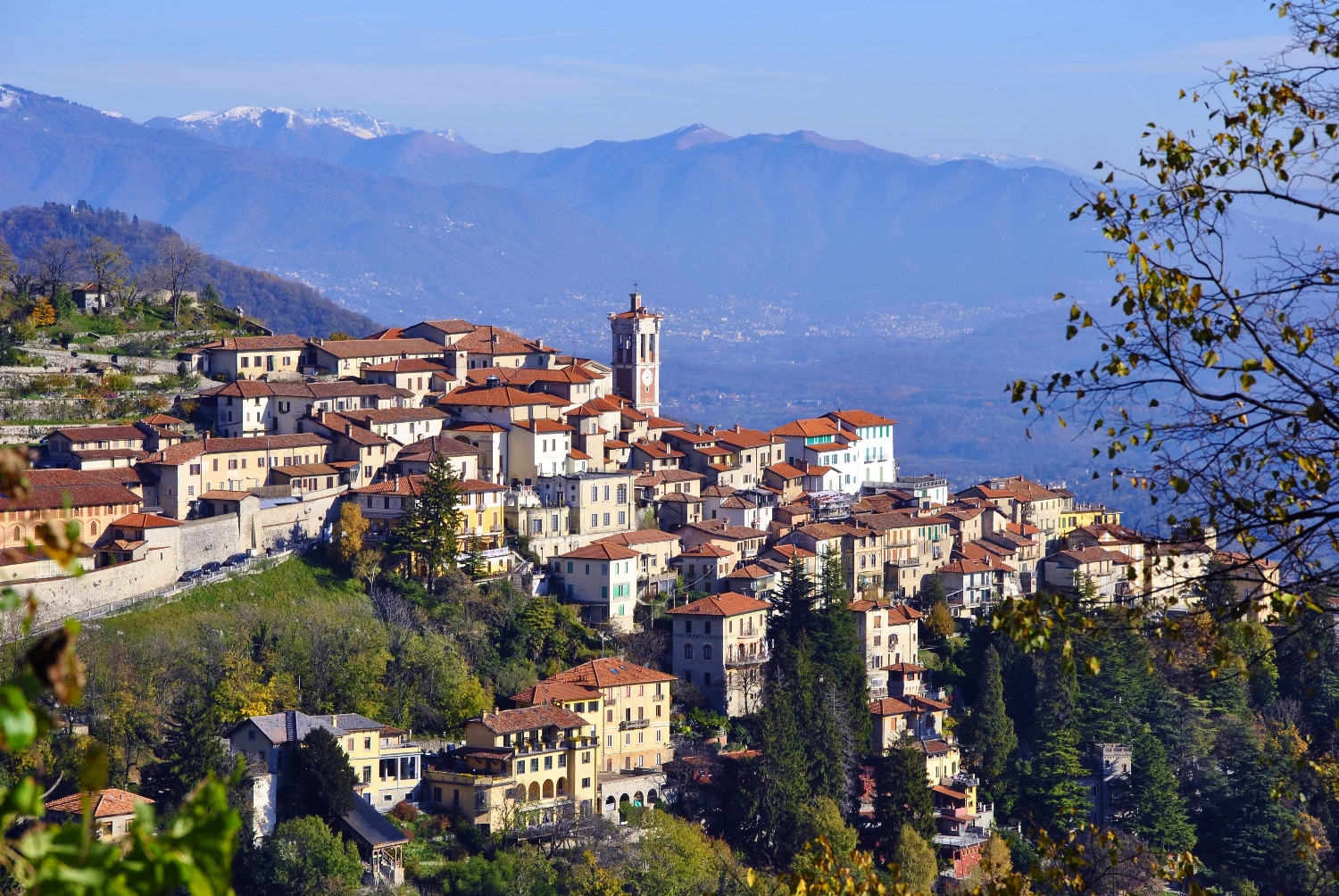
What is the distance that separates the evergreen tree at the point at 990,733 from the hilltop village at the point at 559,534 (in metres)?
0.69

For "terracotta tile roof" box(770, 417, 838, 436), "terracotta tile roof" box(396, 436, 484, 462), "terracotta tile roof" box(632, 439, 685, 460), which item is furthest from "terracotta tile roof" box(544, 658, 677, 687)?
"terracotta tile roof" box(770, 417, 838, 436)

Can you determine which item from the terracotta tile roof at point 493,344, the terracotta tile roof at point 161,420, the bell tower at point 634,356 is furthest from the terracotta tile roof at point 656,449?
the terracotta tile roof at point 161,420

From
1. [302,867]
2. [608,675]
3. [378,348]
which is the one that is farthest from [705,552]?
[302,867]

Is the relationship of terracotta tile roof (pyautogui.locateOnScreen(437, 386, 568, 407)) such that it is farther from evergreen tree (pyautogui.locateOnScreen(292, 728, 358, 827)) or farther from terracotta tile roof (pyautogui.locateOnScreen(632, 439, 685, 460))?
evergreen tree (pyautogui.locateOnScreen(292, 728, 358, 827))

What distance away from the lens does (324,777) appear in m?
37.3

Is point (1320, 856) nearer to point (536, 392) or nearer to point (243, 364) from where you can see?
point (536, 392)

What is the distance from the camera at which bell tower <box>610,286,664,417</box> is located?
226 ft

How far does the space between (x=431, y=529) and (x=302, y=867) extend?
13578 millimetres

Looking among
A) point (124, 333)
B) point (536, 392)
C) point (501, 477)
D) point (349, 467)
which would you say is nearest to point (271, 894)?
point (349, 467)

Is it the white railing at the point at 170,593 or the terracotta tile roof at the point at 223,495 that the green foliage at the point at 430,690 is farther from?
the terracotta tile roof at the point at 223,495

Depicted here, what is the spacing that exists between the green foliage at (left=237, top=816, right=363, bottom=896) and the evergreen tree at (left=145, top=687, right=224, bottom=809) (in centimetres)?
217

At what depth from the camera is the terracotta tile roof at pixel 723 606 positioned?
159 ft

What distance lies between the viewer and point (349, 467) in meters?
49.7

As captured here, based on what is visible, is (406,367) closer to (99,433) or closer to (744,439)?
(99,433)
